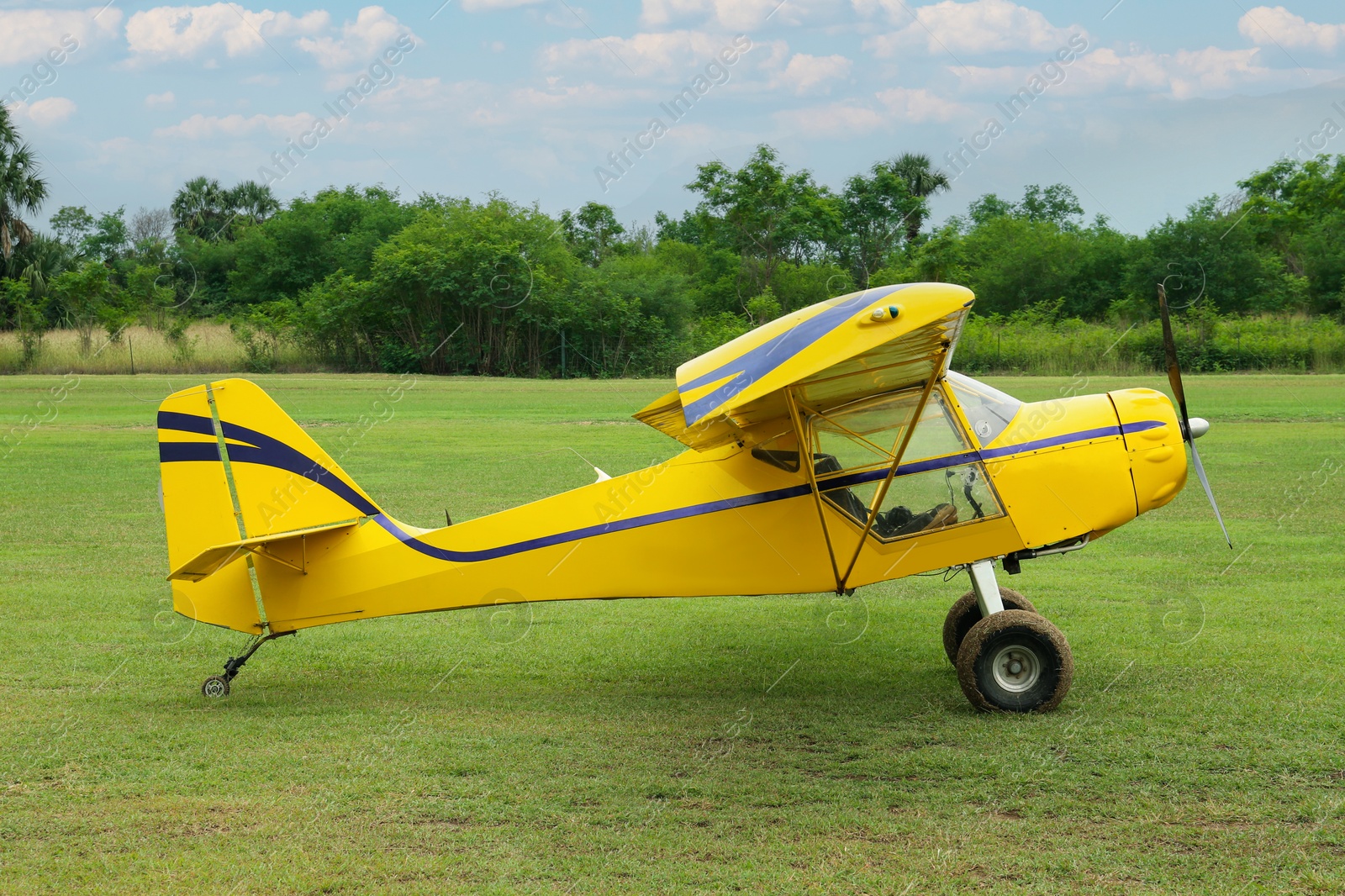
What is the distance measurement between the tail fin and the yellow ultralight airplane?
13mm

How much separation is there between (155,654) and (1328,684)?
875cm

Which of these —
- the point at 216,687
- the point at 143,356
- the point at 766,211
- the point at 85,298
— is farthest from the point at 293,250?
the point at 216,687

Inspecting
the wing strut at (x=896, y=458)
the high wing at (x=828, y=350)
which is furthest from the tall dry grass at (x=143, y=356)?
the high wing at (x=828, y=350)

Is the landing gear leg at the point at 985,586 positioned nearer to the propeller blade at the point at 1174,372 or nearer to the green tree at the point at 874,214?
the propeller blade at the point at 1174,372

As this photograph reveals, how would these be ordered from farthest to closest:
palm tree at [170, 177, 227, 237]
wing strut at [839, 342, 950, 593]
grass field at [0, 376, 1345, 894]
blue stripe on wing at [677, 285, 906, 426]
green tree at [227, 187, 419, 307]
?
palm tree at [170, 177, 227, 237]
green tree at [227, 187, 419, 307]
wing strut at [839, 342, 950, 593]
blue stripe on wing at [677, 285, 906, 426]
grass field at [0, 376, 1345, 894]

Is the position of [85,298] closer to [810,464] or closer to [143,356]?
[143,356]

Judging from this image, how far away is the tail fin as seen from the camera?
280 inches

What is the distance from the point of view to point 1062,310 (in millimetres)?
54188

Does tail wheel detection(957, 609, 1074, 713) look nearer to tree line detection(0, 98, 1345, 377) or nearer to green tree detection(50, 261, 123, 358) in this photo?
tree line detection(0, 98, 1345, 377)

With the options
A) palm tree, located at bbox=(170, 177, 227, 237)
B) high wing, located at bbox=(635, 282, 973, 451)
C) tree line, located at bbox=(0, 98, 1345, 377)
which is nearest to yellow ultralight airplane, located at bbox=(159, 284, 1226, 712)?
high wing, located at bbox=(635, 282, 973, 451)

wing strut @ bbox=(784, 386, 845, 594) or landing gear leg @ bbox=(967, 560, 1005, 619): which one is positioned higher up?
wing strut @ bbox=(784, 386, 845, 594)

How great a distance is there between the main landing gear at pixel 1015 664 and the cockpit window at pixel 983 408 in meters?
1.19

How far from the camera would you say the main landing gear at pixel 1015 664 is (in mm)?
6656

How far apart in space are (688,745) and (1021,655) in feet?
7.27
